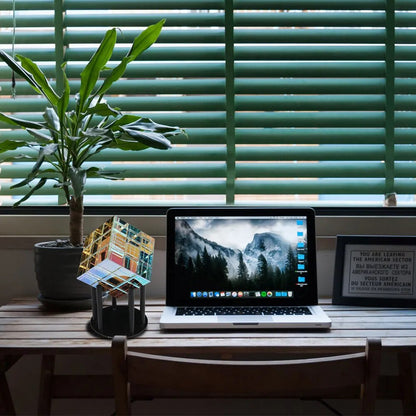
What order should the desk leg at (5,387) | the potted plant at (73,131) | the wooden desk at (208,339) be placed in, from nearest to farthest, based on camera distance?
the wooden desk at (208,339) < the desk leg at (5,387) < the potted plant at (73,131)

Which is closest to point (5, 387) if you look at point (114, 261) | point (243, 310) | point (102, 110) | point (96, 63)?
point (114, 261)

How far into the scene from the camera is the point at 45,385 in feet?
4.75

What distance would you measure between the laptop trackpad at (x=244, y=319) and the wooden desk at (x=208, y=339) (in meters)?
0.03

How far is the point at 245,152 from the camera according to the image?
1.62m

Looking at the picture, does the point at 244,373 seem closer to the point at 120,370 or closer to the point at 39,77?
the point at 120,370

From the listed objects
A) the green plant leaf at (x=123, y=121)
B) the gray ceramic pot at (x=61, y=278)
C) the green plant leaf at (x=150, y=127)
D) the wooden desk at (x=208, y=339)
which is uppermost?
the green plant leaf at (x=123, y=121)

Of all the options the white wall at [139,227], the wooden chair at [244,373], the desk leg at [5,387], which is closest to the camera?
the wooden chair at [244,373]

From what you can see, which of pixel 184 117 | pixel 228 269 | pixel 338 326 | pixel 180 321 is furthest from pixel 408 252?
pixel 184 117

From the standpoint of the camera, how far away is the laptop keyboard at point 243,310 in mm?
1267

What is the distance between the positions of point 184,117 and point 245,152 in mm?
245

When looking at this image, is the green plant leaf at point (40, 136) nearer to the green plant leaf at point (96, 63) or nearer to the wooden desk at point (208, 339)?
the green plant leaf at point (96, 63)

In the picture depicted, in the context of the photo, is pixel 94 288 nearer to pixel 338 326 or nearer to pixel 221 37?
pixel 338 326

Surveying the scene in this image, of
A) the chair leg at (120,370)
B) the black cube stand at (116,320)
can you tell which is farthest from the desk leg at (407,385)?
the chair leg at (120,370)

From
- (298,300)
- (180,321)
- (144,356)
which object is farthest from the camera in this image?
(298,300)
